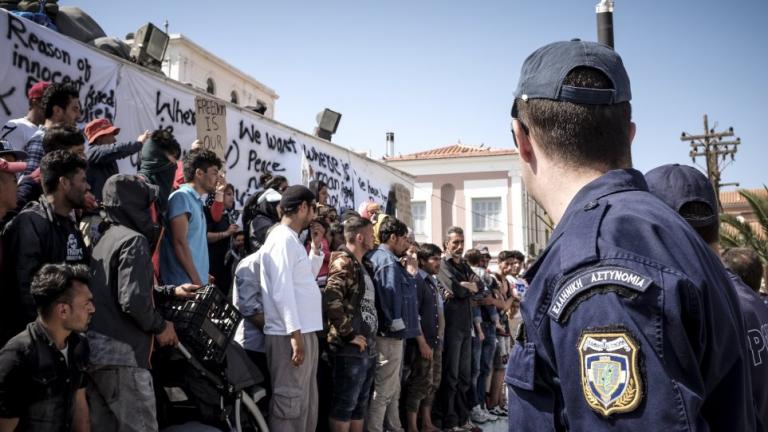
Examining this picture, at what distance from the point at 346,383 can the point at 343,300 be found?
75 centimetres

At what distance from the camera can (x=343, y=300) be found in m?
5.56

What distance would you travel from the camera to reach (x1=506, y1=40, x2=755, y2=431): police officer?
108 cm

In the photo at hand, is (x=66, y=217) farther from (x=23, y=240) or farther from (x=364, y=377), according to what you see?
(x=364, y=377)

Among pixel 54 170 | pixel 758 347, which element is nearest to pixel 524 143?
pixel 758 347

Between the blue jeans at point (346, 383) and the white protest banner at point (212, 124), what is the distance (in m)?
3.51

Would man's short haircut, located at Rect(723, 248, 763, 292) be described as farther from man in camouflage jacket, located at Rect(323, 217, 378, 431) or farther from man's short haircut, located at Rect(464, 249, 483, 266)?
man's short haircut, located at Rect(464, 249, 483, 266)

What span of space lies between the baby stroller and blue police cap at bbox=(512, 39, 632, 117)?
310 centimetres

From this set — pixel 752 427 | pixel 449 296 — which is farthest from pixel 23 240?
pixel 449 296

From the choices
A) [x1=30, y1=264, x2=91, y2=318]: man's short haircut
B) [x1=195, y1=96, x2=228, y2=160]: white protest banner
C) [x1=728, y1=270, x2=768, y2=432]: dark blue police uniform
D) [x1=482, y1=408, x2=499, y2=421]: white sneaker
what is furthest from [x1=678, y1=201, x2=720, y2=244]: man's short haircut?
[x1=482, y1=408, x2=499, y2=421]: white sneaker

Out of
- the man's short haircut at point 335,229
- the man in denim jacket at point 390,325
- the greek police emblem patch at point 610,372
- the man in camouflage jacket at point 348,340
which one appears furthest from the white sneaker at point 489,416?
the greek police emblem patch at point 610,372

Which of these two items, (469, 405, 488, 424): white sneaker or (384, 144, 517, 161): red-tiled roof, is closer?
(469, 405, 488, 424): white sneaker

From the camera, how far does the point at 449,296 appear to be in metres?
8.33

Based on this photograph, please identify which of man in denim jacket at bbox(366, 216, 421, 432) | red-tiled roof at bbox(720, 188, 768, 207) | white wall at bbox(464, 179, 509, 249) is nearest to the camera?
man in denim jacket at bbox(366, 216, 421, 432)

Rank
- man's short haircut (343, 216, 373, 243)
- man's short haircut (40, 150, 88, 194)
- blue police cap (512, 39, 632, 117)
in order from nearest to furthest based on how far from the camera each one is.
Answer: blue police cap (512, 39, 632, 117) → man's short haircut (40, 150, 88, 194) → man's short haircut (343, 216, 373, 243)
